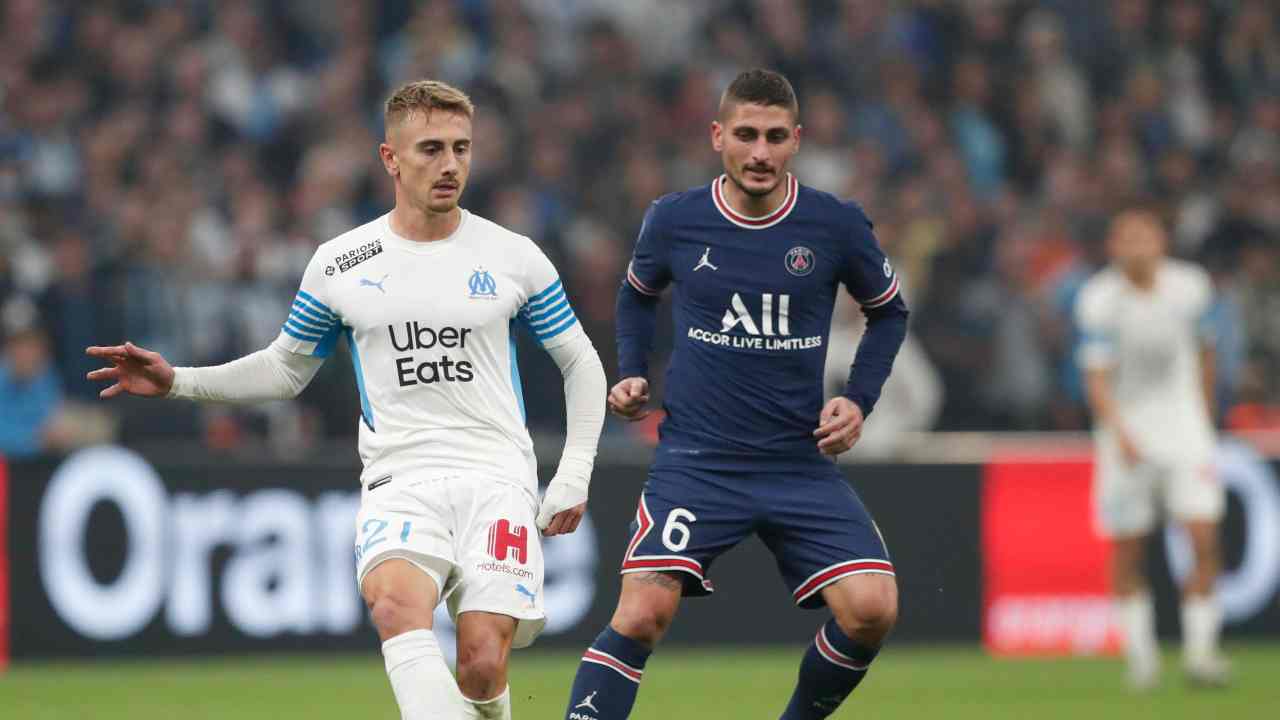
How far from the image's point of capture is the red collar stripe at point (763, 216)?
7348 millimetres

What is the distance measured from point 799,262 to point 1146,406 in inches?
200

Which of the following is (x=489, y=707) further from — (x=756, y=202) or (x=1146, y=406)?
(x=1146, y=406)

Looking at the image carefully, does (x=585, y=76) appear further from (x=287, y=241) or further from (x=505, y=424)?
(x=505, y=424)

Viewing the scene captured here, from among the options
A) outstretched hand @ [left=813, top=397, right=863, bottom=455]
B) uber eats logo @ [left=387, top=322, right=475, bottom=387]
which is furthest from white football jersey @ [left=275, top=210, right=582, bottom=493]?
outstretched hand @ [left=813, top=397, right=863, bottom=455]

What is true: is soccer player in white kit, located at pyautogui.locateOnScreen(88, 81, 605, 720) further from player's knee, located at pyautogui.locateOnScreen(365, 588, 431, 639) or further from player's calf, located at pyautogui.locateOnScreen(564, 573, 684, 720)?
player's calf, located at pyautogui.locateOnScreen(564, 573, 684, 720)

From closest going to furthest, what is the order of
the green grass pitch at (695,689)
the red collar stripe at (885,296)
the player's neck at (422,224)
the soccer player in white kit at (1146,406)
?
the player's neck at (422,224)
the red collar stripe at (885,296)
the green grass pitch at (695,689)
the soccer player in white kit at (1146,406)

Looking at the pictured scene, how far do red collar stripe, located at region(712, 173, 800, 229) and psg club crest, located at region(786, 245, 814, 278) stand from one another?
14 cm

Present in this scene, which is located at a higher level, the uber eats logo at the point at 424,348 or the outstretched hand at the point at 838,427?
the uber eats logo at the point at 424,348

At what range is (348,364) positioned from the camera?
13.1 meters

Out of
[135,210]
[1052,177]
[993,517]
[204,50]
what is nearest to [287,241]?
[135,210]

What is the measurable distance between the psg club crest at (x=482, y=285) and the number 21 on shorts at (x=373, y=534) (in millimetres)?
781

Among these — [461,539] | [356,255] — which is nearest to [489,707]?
[461,539]

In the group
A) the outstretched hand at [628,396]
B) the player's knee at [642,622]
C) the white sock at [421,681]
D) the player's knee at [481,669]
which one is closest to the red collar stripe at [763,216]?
the outstretched hand at [628,396]

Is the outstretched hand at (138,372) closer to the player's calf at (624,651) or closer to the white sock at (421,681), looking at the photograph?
the white sock at (421,681)
